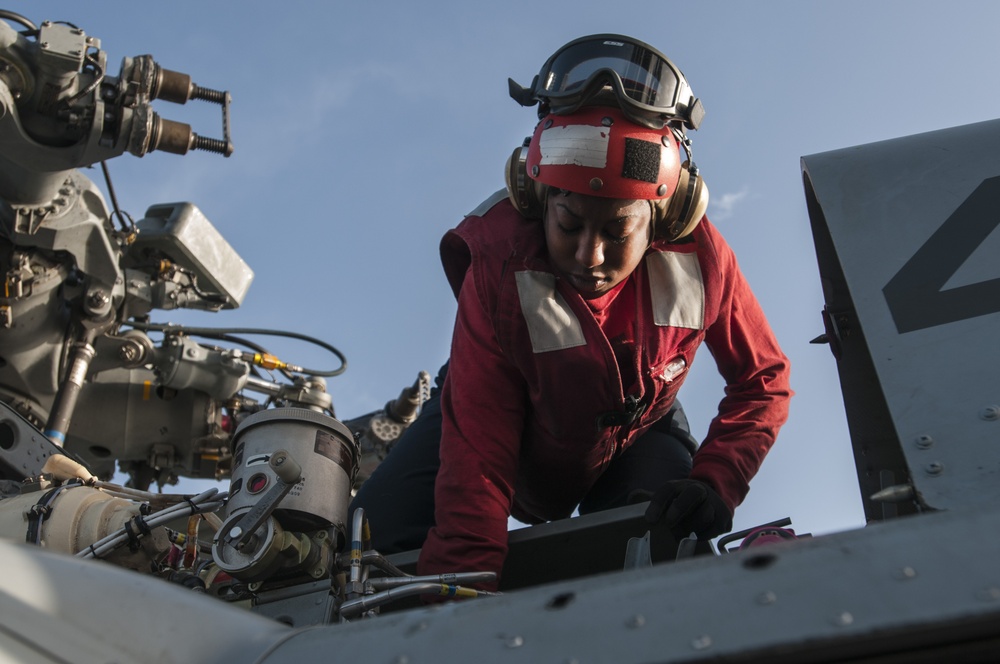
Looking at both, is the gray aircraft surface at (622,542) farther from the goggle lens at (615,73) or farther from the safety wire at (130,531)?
the goggle lens at (615,73)

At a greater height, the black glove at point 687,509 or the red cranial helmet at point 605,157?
the red cranial helmet at point 605,157

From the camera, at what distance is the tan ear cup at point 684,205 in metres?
3.29

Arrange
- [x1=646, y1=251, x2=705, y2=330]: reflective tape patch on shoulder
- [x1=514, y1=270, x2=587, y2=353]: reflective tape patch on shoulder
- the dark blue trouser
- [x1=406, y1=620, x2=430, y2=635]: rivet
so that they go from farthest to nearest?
1. the dark blue trouser
2. [x1=646, y1=251, x2=705, y2=330]: reflective tape patch on shoulder
3. [x1=514, y1=270, x2=587, y2=353]: reflective tape patch on shoulder
4. [x1=406, y1=620, x2=430, y2=635]: rivet

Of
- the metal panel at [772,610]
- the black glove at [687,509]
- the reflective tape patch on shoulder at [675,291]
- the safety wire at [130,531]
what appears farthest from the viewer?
the reflective tape patch on shoulder at [675,291]

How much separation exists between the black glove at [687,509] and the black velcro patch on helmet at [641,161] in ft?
2.90

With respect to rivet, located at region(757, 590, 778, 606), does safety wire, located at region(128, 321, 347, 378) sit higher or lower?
higher

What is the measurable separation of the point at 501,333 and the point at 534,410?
11.3 inches

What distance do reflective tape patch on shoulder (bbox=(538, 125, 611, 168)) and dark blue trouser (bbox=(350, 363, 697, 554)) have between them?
3.25 feet

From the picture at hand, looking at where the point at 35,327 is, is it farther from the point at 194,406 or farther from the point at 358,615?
the point at 358,615

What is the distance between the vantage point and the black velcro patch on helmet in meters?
3.16

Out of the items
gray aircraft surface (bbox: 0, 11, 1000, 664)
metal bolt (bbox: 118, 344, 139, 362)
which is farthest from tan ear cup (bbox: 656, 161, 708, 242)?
metal bolt (bbox: 118, 344, 139, 362)

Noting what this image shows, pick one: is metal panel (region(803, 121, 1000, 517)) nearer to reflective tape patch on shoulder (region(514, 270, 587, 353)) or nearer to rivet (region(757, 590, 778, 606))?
rivet (region(757, 590, 778, 606))

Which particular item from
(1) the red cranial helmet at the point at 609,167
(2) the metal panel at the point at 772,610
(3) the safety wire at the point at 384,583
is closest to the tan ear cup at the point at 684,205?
(1) the red cranial helmet at the point at 609,167

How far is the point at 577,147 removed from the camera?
316 cm
